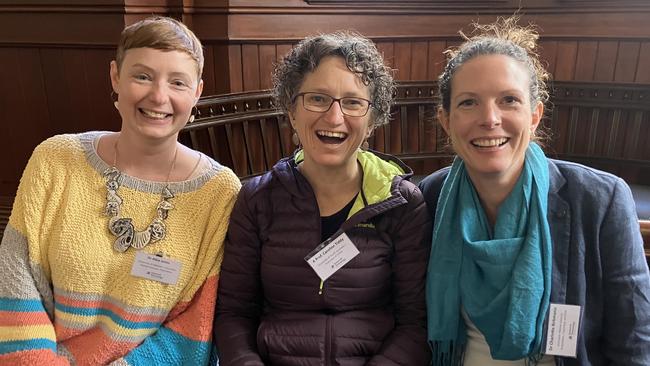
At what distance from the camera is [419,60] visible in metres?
3.29

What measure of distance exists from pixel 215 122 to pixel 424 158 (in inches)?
54.4

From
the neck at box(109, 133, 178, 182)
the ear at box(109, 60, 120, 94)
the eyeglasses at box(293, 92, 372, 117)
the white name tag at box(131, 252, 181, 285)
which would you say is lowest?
the white name tag at box(131, 252, 181, 285)

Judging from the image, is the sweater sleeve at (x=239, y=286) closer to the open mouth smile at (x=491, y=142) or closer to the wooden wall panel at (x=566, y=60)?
the open mouth smile at (x=491, y=142)

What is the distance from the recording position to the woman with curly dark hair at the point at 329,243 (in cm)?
137

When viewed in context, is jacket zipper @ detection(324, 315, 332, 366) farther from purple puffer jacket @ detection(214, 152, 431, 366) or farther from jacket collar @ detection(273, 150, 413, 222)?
jacket collar @ detection(273, 150, 413, 222)

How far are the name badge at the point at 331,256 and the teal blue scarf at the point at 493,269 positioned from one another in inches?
9.3

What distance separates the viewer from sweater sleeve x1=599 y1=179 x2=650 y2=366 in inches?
49.3

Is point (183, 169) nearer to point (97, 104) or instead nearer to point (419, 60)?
point (97, 104)

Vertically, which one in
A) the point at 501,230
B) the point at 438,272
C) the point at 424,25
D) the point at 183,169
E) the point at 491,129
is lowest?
the point at 438,272

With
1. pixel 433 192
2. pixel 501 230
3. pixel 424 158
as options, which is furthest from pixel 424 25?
pixel 501 230

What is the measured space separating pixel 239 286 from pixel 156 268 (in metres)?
0.23

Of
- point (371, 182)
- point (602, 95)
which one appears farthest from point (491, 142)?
point (602, 95)

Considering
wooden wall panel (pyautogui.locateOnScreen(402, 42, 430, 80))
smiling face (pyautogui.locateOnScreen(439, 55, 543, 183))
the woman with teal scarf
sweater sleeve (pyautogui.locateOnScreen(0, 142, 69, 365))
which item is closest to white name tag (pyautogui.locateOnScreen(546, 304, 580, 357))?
the woman with teal scarf

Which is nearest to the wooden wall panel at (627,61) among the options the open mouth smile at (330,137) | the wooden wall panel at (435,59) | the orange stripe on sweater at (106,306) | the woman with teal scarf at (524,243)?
the wooden wall panel at (435,59)
